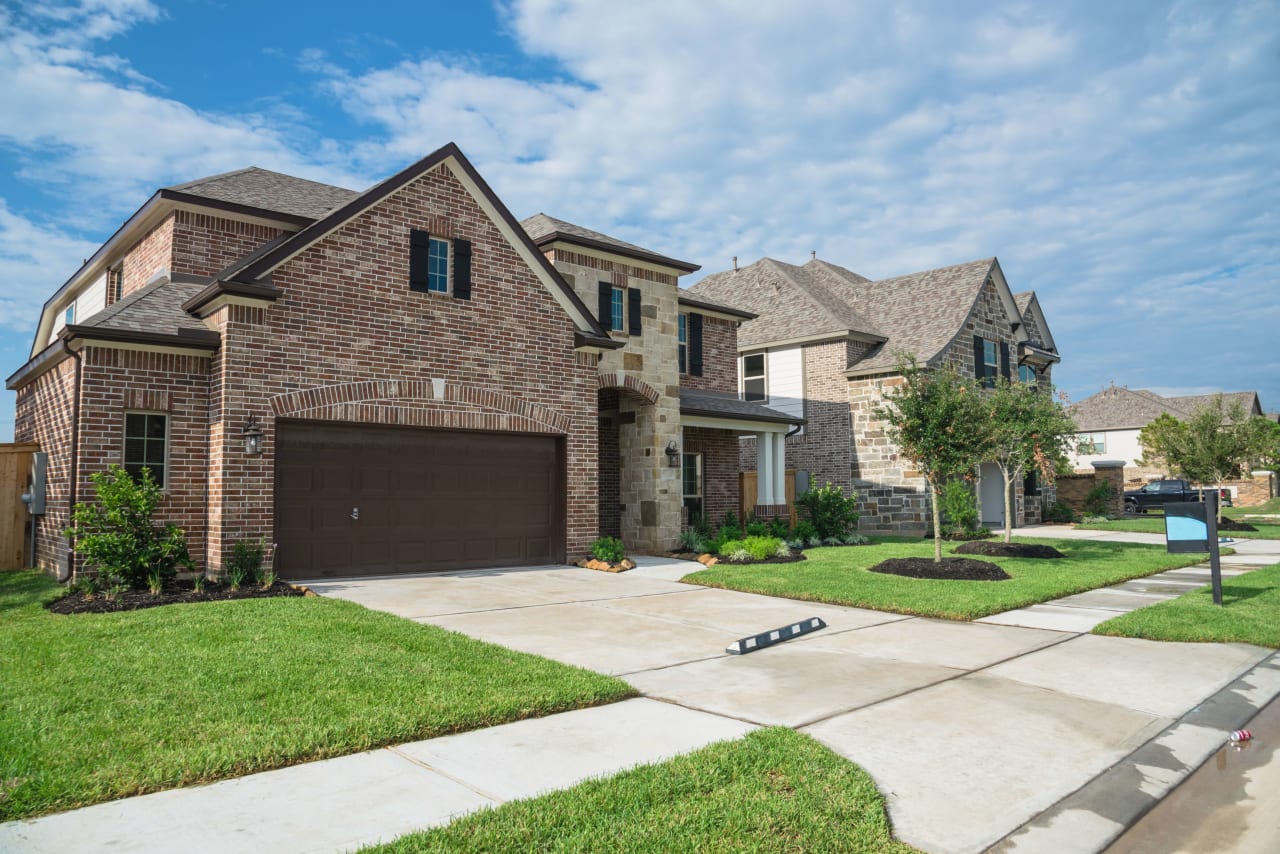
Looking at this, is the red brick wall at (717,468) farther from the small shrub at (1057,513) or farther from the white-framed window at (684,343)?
the small shrub at (1057,513)

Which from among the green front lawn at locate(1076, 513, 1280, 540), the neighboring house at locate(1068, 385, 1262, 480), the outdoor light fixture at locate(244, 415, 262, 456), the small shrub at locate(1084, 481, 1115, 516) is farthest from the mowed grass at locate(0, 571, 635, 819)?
the neighboring house at locate(1068, 385, 1262, 480)

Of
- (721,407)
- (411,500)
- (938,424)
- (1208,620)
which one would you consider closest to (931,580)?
(938,424)

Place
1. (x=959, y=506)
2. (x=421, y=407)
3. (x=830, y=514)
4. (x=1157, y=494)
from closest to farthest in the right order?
(x=421, y=407) < (x=830, y=514) < (x=959, y=506) < (x=1157, y=494)

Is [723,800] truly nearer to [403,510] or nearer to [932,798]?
[932,798]

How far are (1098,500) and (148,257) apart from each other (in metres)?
31.6

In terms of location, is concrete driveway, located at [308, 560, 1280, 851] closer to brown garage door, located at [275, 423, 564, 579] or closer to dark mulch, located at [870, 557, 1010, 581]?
brown garage door, located at [275, 423, 564, 579]

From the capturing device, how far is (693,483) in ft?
70.1

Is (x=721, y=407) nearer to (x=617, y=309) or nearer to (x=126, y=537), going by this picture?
(x=617, y=309)

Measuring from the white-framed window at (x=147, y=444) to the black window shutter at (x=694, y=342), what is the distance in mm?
13099

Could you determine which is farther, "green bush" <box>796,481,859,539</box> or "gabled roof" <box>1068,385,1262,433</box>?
"gabled roof" <box>1068,385,1262,433</box>

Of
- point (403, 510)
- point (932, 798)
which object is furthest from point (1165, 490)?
point (932, 798)

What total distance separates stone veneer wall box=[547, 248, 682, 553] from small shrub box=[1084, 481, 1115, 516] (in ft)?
66.1

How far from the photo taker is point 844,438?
26594mm

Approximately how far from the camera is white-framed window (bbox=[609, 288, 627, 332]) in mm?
18250
